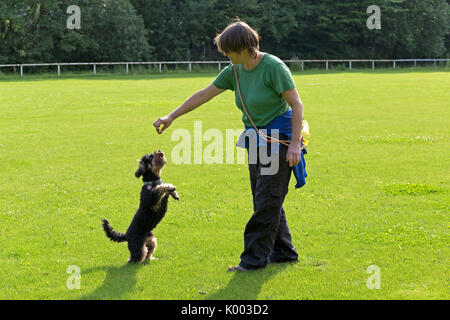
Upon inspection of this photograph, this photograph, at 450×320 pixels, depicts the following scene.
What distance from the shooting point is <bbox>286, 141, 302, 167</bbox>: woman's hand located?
543 cm

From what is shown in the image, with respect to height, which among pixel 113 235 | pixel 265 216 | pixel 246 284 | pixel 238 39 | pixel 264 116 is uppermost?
pixel 238 39

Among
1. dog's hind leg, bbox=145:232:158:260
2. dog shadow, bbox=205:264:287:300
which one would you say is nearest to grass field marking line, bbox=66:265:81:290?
dog's hind leg, bbox=145:232:158:260

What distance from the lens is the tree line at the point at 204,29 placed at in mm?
51250

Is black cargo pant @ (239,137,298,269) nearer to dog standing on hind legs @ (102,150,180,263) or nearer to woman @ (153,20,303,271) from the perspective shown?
woman @ (153,20,303,271)

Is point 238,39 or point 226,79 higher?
point 238,39

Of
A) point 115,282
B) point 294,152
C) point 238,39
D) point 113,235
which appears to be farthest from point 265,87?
point 115,282

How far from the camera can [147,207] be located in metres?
6.01

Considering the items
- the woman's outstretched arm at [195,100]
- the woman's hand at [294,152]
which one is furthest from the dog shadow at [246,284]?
the woman's outstretched arm at [195,100]

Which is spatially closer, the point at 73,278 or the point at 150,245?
the point at 73,278

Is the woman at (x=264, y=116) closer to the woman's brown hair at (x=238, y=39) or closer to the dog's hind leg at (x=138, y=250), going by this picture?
the woman's brown hair at (x=238, y=39)

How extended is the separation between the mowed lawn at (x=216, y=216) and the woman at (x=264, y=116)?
0.28 m

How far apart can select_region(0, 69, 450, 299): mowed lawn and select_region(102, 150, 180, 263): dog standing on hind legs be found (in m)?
0.23

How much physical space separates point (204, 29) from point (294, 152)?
57.4 m

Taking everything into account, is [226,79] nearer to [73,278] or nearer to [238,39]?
[238,39]
